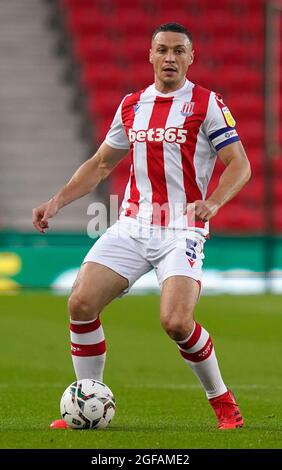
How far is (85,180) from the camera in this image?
7102 millimetres

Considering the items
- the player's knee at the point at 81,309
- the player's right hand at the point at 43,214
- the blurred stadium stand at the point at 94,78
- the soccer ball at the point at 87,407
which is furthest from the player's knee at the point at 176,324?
the blurred stadium stand at the point at 94,78

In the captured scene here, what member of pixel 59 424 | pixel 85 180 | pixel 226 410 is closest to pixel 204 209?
pixel 85 180

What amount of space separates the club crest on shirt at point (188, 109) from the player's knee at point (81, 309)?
118cm

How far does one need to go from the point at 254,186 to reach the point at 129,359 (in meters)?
12.4

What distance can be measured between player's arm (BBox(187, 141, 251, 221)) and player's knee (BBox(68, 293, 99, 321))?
0.77 m

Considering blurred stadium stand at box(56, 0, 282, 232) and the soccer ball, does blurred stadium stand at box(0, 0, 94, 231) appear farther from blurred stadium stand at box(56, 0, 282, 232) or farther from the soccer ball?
the soccer ball

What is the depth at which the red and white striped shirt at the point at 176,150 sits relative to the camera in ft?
22.0

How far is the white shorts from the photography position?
260 inches

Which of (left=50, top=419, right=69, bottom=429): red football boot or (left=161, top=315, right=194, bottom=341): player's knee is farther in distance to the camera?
(left=50, top=419, right=69, bottom=429): red football boot

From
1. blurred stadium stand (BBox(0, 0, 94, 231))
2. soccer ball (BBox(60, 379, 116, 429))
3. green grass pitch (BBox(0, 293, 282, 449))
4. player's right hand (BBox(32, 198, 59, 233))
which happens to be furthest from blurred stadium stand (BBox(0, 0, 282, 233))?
soccer ball (BBox(60, 379, 116, 429))

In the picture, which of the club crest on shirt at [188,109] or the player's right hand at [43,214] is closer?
the club crest on shirt at [188,109]

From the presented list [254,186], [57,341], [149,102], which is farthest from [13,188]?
[149,102]

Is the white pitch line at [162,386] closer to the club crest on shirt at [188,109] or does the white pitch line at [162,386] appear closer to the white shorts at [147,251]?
the white shorts at [147,251]

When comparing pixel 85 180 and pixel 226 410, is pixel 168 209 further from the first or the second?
pixel 226 410
